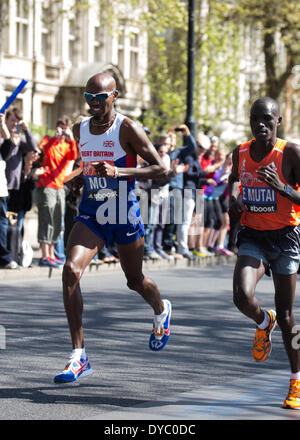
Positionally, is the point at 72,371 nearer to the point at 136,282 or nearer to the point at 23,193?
the point at 136,282

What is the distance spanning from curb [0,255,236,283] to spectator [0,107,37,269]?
6.8 inches

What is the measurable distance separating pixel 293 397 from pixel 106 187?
1.88 metres

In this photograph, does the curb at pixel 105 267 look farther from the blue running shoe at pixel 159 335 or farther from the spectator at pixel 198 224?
the blue running shoe at pixel 159 335

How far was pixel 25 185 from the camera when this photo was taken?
14711 millimetres

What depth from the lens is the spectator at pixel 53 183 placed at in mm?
14867

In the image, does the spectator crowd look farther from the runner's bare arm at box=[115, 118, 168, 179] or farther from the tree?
the tree

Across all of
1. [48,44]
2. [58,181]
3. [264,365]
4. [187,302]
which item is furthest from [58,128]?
[48,44]

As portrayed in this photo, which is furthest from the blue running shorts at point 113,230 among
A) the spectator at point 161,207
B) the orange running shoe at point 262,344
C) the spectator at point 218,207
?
the spectator at point 218,207

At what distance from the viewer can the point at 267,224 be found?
663 cm

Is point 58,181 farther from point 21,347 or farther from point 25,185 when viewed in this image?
point 21,347

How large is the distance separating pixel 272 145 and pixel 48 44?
3797 centimetres

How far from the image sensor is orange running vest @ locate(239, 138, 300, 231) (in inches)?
258

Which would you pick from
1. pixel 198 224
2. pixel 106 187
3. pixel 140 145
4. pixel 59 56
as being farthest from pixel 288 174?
pixel 59 56

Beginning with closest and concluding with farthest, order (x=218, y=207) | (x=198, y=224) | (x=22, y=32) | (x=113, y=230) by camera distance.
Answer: (x=113, y=230) < (x=198, y=224) < (x=218, y=207) < (x=22, y=32)
